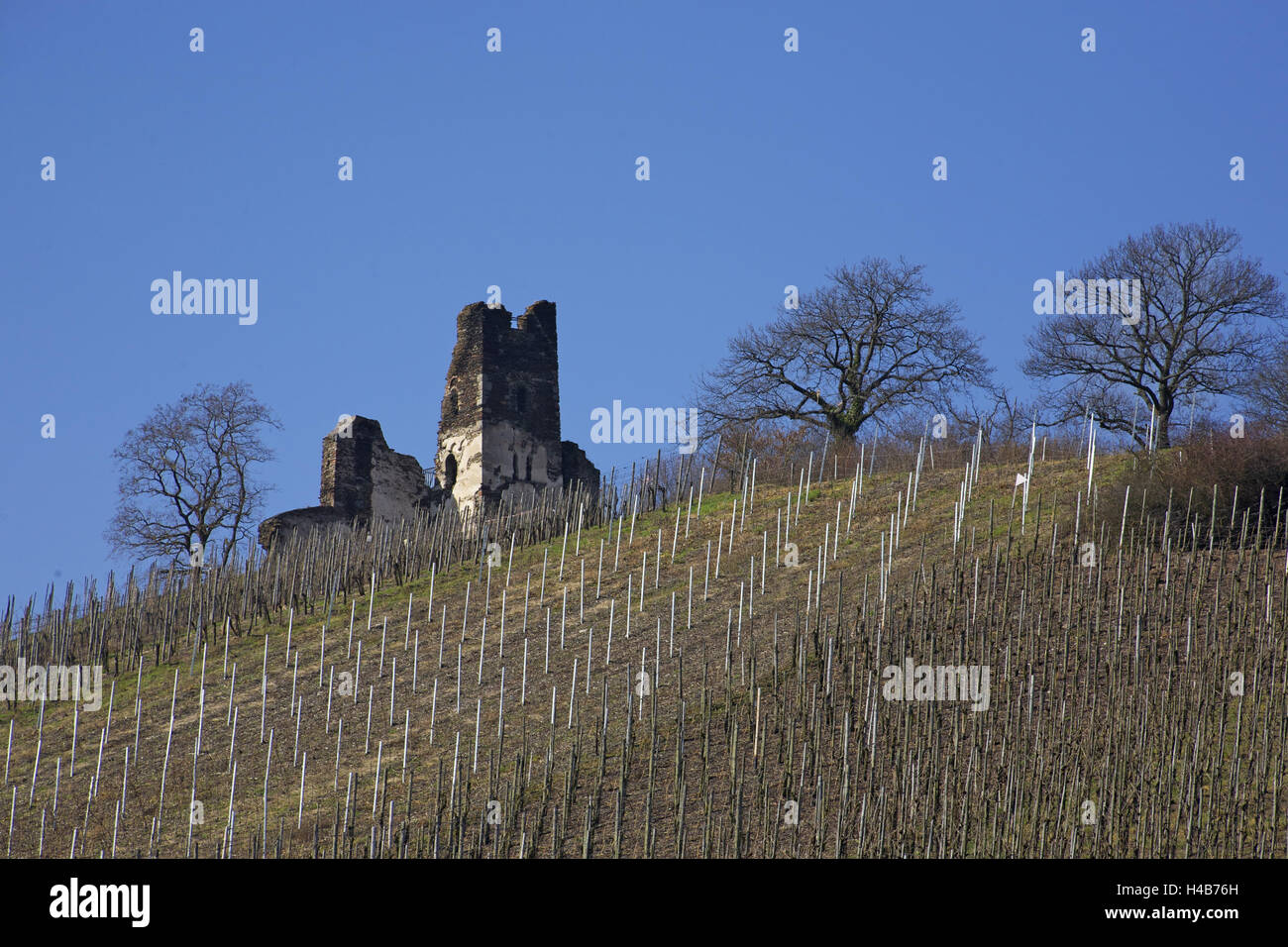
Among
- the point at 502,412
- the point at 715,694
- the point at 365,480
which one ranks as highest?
the point at 502,412

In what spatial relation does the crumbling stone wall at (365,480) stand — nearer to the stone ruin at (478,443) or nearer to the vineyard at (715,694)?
the stone ruin at (478,443)

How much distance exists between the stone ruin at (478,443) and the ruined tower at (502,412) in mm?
21

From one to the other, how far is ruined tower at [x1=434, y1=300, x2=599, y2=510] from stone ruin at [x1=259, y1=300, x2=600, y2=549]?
0.07 feet

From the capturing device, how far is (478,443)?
1291 inches

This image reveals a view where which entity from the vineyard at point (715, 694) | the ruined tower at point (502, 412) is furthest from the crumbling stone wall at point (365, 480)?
the vineyard at point (715, 694)

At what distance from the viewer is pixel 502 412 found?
33312 mm

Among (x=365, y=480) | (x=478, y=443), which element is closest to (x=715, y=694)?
(x=478, y=443)

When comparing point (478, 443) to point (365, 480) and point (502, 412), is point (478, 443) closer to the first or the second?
point (502, 412)

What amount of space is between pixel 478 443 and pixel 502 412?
3.20 ft

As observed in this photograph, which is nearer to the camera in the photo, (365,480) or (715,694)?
(715,694)

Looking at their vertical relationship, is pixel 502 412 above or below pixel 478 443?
above

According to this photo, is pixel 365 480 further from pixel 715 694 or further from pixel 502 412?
pixel 715 694

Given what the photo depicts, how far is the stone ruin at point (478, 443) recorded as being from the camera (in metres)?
32.7

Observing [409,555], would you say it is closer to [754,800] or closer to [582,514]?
[582,514]
